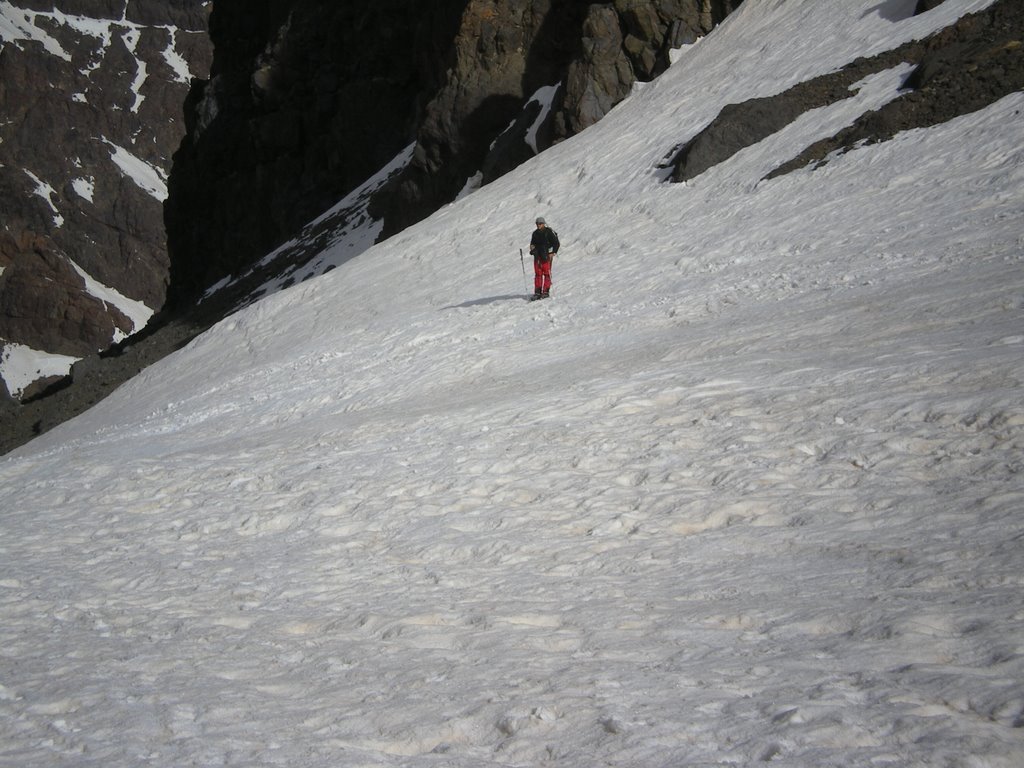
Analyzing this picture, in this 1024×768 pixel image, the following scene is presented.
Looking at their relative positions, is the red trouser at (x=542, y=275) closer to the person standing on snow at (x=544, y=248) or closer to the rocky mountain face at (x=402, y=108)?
the person standing on snow at (x=544, y=248)

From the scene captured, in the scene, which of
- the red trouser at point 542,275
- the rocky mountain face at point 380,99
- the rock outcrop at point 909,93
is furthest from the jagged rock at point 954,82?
the rocky mountain face at point 380,99

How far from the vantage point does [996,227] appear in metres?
12.7

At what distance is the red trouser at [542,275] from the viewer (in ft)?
57.5

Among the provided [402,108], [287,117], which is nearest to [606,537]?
[402,108]

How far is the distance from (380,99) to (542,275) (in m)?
53.2

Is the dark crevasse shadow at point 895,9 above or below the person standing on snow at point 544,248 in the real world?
above

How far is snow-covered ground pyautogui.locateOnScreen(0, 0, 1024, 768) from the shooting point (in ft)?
13.6

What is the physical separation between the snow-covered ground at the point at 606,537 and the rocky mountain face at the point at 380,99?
20.2 m

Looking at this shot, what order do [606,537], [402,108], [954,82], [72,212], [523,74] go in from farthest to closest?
[72,212], [402,108], [523,74], [954,82], [606,537]

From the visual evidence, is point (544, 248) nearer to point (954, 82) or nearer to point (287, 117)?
point (954, 82)

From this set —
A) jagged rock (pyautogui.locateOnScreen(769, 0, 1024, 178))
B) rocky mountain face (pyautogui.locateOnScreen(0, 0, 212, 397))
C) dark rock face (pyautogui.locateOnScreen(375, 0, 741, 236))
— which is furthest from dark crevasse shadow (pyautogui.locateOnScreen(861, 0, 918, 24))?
rocky mountain face (pyautogui.locateOnScreen(0, 0, 212, 397))

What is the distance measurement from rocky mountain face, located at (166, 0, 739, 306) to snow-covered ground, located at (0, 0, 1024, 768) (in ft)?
66.3

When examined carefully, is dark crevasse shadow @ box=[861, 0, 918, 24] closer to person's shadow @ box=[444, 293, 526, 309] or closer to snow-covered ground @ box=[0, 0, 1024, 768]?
snow-covered ground @ box=[0, 0, 1024, 768]

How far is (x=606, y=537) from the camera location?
670 centimetres
